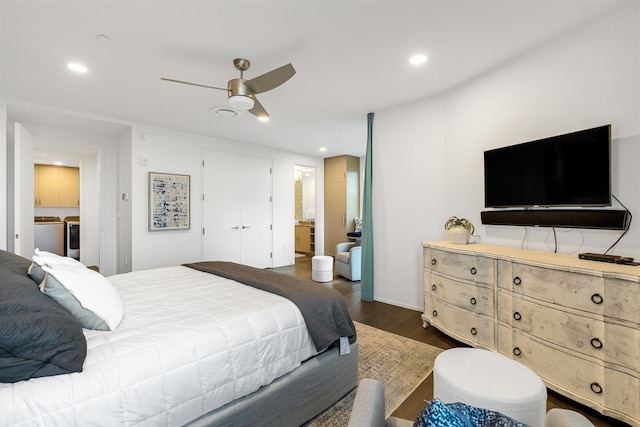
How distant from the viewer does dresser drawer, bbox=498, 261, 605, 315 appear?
169cm

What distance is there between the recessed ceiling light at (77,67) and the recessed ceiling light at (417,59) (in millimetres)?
2988

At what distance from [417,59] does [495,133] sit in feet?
3.39

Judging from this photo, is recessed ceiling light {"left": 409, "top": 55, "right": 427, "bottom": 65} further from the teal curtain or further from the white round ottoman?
the white round ottoman

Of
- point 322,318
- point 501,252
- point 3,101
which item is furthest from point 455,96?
point 3,101

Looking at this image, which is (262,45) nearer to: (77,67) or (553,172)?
(77,67)

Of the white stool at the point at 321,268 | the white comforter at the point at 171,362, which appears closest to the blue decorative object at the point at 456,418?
the white comforter at the point at 171,362

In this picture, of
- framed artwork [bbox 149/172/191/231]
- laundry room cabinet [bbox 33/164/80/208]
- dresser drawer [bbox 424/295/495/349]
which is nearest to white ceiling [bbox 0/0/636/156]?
framed artwork [bbox 149/172/191/231]

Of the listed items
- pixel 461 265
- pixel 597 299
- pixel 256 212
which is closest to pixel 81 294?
pixel 461 265

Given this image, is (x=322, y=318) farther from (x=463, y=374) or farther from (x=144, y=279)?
(x=144, y=279)

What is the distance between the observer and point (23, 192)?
3422 mm

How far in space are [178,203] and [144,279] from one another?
2.55 metres

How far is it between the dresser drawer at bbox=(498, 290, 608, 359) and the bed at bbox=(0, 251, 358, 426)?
122 cm

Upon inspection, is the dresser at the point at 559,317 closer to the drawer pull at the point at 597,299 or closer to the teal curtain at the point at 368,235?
the drawer pull at the point at 597,299

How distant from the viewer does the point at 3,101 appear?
10.6ft
